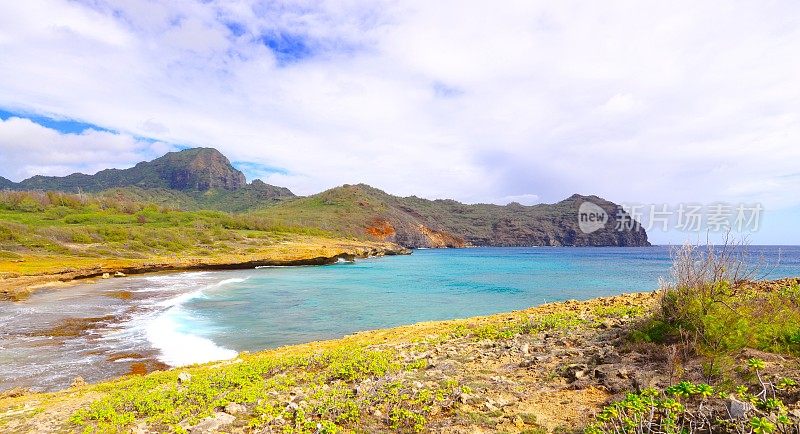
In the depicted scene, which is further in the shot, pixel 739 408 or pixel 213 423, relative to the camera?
pixel 213 423

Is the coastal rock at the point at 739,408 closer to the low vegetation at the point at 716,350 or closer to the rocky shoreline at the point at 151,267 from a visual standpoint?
the low vegetation at the point at 716,350

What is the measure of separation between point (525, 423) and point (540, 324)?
6.23 m

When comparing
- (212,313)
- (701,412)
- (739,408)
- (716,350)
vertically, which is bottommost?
(212,313)

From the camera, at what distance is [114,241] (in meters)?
66.0

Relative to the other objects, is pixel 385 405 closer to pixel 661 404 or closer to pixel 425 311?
pixel 661 404

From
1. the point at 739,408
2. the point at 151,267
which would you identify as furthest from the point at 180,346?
the point at 151,267

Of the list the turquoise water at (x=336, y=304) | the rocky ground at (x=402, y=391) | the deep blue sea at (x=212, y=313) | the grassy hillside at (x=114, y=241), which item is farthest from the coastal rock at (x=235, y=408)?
the grassy hillside at (x=114, y=241)

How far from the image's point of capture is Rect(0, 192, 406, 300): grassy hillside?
46841mm

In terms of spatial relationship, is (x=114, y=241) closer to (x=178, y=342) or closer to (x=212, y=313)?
(x=212, y=313)

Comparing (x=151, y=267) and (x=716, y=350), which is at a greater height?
(x=716, y=350)

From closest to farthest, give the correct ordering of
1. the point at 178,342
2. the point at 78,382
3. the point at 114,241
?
1. the point at 78,382
2. the point at 178,342
3. the point at 114,241

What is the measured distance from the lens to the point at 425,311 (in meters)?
25.9

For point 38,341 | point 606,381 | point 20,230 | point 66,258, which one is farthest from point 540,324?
point 20,230

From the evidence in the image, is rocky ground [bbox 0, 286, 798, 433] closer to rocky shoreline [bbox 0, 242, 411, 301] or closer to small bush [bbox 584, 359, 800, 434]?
small bush [bbox 584, 359, 800, 434]
